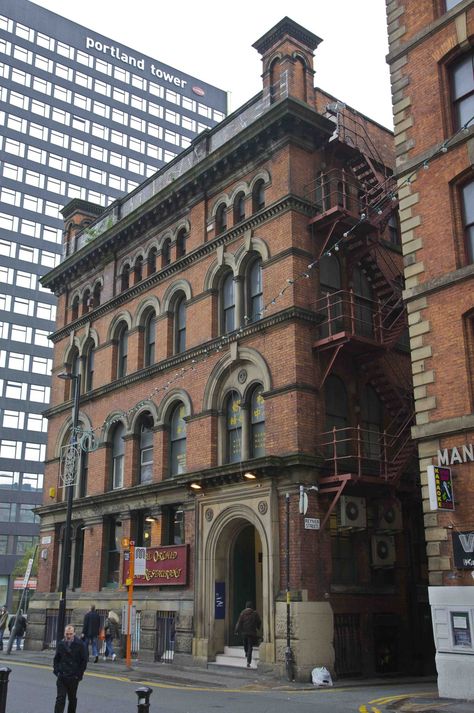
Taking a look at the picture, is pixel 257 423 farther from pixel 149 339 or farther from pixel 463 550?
pixel 463 550

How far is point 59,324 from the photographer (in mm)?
36125

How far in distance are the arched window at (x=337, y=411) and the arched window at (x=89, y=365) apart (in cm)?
1328

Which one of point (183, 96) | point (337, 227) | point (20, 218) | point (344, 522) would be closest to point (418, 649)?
point (344, 522)

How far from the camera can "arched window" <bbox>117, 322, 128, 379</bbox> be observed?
31.1 metres

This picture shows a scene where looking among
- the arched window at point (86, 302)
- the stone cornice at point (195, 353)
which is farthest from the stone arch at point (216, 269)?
the arched window at point (86, 302)

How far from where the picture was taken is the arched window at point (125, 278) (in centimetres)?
3170

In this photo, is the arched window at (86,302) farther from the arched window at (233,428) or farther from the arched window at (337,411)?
the arched window at (337,411)

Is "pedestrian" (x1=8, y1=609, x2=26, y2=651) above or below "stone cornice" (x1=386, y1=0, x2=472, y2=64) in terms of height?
below

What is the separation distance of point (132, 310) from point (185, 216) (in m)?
4.61

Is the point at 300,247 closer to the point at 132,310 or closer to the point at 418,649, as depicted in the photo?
the point at 132,310

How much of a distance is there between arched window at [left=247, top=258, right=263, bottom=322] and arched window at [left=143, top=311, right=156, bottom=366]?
5.96 m

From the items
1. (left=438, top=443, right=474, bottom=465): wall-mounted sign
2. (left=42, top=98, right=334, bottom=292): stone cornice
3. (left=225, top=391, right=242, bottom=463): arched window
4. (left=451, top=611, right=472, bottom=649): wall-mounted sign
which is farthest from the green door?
(left=42, top=98, right=334, bottom=292): stone cornice

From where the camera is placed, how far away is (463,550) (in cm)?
1545

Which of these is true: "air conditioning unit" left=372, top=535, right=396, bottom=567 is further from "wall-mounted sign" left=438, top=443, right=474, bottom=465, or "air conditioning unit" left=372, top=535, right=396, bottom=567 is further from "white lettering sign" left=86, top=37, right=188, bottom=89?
"white lettering sign" left=86, top=37, right=188, bottom=89
